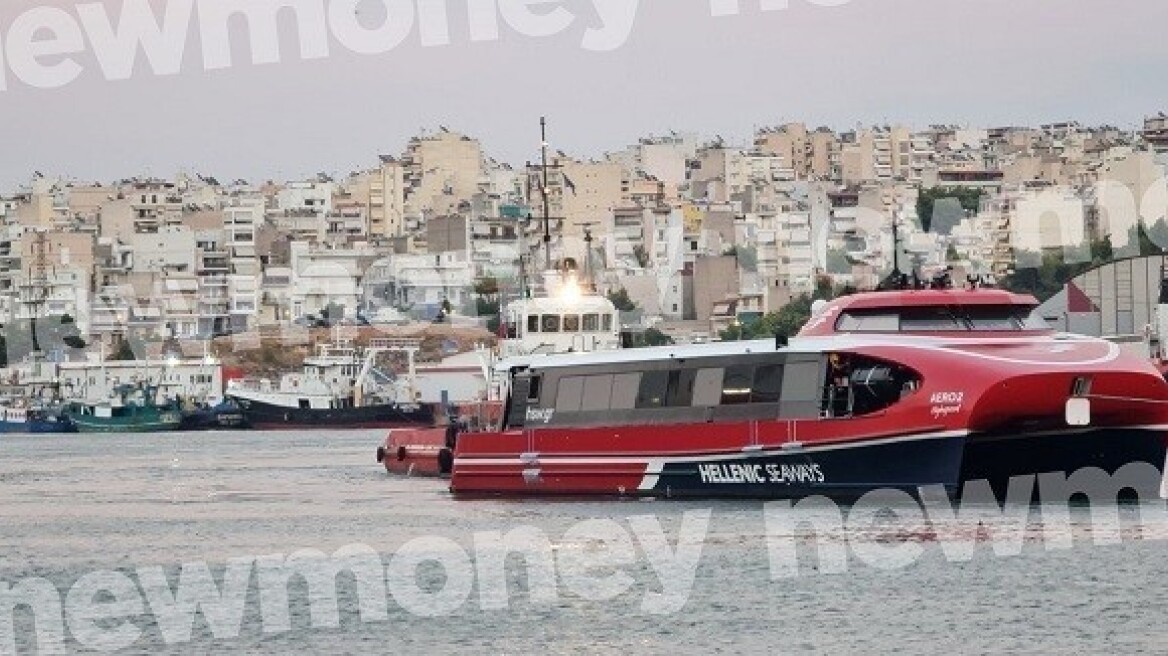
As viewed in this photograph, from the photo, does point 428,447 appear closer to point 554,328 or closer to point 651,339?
point 554,328

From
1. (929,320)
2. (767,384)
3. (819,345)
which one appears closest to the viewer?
(929,320)

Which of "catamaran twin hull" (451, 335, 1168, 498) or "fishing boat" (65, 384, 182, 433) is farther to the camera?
"fishing boat" (65, 384, 182, 433)

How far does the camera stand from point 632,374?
168 ft

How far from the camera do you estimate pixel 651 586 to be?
38844 mm

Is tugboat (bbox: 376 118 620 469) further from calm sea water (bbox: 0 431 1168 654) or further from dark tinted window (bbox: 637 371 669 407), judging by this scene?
dark tinted window (bbox: 637 371 669 407)

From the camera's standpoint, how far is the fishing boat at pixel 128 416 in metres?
150

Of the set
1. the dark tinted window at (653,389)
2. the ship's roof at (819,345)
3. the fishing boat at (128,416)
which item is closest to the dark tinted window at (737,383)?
the ship's roof at (819,345)

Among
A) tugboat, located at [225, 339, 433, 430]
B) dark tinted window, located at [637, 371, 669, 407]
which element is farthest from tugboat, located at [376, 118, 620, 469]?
tugboat, located at [225, 339, 433, 430]

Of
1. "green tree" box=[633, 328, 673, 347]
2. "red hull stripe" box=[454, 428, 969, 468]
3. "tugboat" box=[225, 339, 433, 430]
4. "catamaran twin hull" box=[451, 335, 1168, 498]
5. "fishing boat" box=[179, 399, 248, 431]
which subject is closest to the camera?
"catamaran twin hull" box=[451, 335, 1168, 498]

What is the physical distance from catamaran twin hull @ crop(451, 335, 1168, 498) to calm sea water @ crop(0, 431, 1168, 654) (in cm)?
76

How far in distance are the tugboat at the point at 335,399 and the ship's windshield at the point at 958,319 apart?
300ft

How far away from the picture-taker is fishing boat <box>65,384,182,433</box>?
150000 millimetres

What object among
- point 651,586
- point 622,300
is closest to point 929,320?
point 651,586

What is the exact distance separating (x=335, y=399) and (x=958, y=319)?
108 meters
